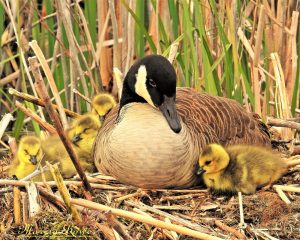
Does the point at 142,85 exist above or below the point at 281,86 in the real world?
above

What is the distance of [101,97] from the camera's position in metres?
5.04

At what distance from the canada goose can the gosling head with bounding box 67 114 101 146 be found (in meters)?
0.21

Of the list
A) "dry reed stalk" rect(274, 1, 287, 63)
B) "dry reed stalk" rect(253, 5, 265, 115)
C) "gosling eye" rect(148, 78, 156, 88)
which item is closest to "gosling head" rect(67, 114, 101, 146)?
"gosling eye" rect(148, 78, 156, 88)

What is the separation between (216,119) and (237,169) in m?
0.37

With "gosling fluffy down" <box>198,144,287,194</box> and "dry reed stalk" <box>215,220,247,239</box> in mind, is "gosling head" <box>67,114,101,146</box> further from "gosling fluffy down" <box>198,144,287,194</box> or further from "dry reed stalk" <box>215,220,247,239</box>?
"dry reed stalk" <box>215,220,247,239</box>

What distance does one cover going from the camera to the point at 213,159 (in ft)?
13.9

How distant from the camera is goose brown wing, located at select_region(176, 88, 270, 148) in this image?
4.51m

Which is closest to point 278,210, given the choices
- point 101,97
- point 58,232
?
point 58,232

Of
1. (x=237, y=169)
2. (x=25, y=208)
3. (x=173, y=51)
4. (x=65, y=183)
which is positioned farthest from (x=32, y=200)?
(x=173, y=51)

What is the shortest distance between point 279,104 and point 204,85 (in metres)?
0.43

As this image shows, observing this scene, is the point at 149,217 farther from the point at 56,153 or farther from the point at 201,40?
the point at 201,40

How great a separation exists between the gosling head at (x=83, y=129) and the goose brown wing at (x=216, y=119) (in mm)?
480

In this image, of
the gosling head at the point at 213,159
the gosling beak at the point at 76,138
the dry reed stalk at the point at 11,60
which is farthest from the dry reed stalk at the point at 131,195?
the dry reed stalk at the point at 11,60

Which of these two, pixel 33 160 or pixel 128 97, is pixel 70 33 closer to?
Answer: pixel 128 97
